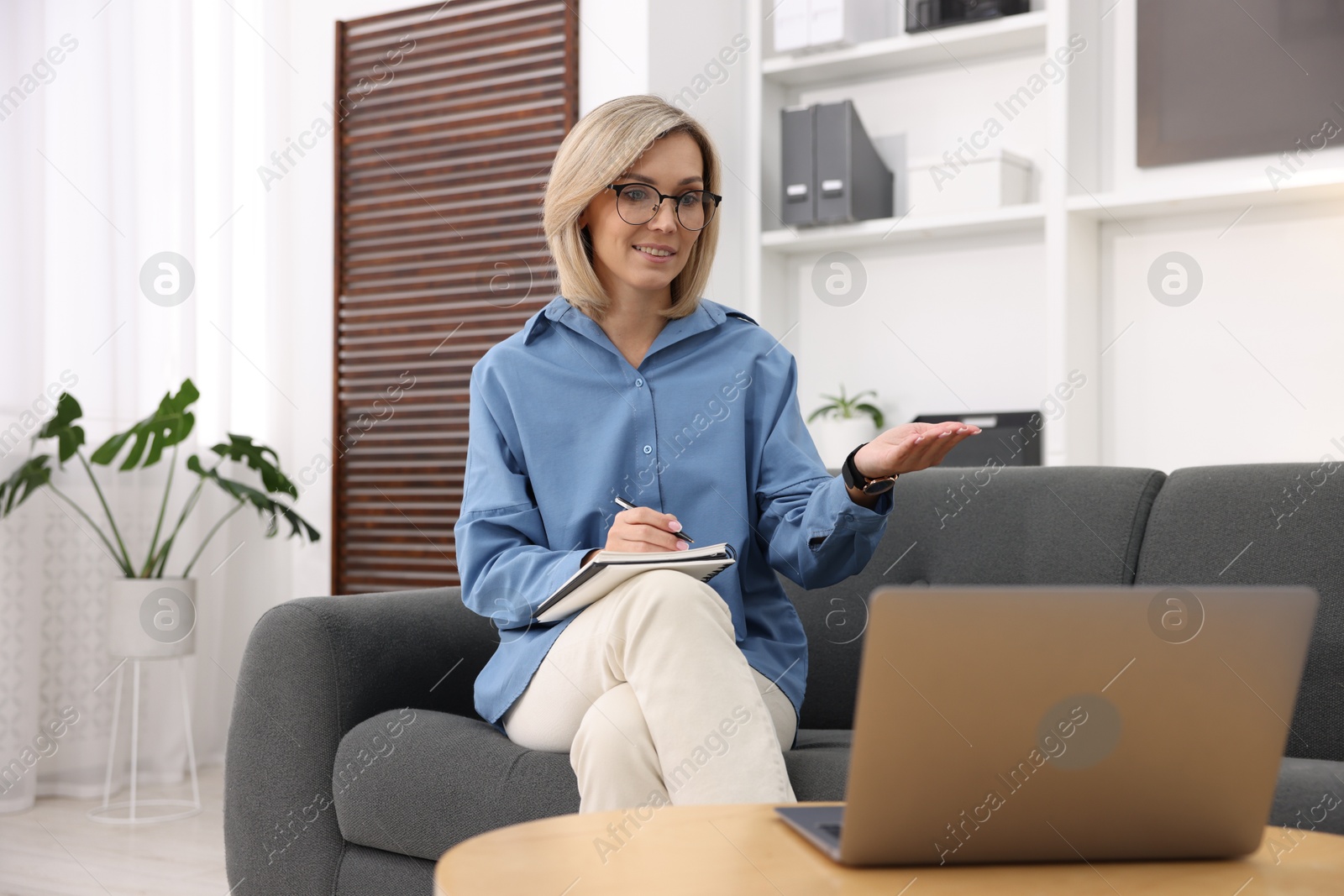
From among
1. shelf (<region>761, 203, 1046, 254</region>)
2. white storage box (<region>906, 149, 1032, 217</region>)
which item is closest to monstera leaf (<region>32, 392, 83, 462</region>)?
shelf (<region>761, 203, 1046, 254</region>)

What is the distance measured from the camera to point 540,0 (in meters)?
3.31

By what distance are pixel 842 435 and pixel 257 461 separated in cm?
158

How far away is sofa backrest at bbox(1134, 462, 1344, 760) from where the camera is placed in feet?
5.27

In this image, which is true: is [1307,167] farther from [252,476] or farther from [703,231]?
[252,476]

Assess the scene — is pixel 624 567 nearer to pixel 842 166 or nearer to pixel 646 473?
pixel 646 473

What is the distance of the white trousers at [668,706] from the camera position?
1.15m

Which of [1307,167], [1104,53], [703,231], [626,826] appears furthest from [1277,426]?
[626,826]

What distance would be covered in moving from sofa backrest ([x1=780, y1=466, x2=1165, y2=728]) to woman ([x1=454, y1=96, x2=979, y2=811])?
10.3 inches

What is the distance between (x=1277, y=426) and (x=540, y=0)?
2.17m

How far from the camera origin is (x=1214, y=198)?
2742 millimetres

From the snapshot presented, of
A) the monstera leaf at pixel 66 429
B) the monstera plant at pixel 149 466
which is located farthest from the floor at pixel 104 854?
the monstera leaf at pixel 66 429

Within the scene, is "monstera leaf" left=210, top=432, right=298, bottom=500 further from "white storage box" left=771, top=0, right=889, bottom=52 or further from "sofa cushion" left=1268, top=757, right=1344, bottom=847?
"sofa cushion" left=1268, top=757, right=1344, bottom=847

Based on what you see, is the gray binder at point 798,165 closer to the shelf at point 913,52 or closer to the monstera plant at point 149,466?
the shelf at point 913,52

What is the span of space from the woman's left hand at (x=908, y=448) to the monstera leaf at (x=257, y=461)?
2208 millimetres
